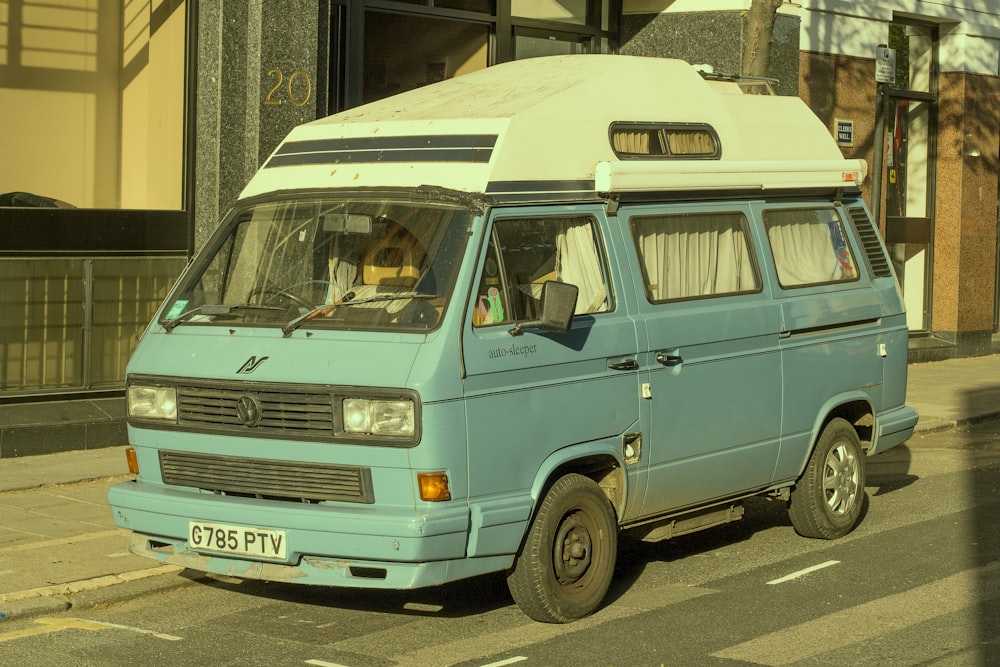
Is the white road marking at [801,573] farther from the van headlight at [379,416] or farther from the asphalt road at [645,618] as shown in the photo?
the van headlight at [379,416]

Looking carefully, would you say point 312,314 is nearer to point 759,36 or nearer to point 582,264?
point 582,264

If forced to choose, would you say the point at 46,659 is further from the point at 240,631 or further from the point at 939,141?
the point at 939,141

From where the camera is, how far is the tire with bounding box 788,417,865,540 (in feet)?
29.4

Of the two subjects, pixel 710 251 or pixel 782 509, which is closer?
pixel 710 251

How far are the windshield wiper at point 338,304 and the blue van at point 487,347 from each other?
0.01 metres

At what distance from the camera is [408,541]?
6.29 meters

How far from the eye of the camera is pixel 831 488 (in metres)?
9.15

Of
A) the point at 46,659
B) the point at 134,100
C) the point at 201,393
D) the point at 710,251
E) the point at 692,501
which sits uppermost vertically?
the point at 134,100

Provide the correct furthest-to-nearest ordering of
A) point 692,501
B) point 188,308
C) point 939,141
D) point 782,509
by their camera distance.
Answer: point 939,141
point 782,509
point 692,501
point 188,308

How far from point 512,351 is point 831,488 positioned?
3205 mm

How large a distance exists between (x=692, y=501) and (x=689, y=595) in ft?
1.77

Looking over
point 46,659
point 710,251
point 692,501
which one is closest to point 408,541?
point 46,659

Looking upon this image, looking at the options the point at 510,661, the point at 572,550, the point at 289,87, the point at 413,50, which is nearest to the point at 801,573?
the point at 572,550

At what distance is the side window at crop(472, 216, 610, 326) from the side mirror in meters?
0.17
